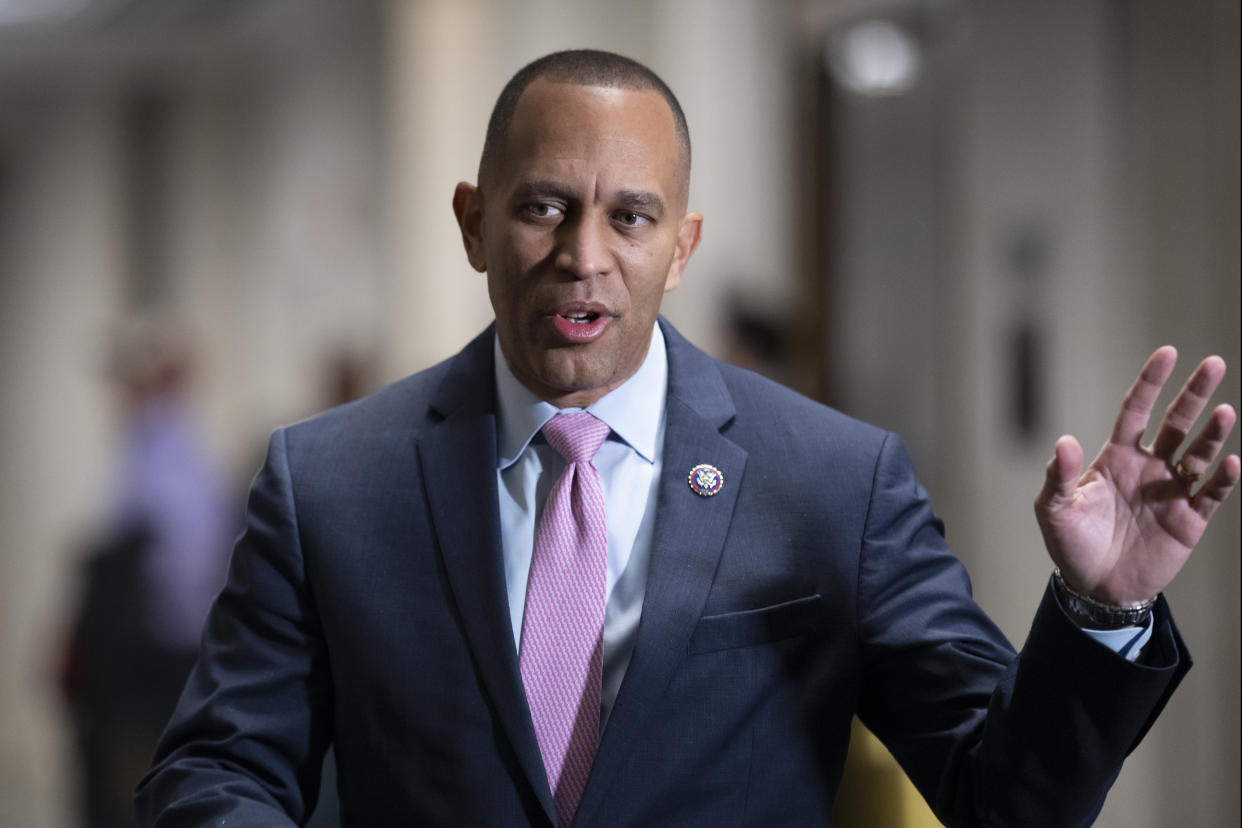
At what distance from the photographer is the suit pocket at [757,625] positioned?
1.28m

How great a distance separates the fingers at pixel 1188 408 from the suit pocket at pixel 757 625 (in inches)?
14.8

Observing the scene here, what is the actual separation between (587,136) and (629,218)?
9 cm

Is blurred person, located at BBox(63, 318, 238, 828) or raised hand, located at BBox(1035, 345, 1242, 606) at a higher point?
raised hand, located at BBox(1035, 345, 1242, 606)

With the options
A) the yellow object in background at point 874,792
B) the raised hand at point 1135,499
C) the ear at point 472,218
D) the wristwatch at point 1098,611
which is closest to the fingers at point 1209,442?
the raised hand at point 1135,499

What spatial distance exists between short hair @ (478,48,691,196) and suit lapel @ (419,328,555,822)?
23 cm

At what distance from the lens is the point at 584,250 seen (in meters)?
1.28

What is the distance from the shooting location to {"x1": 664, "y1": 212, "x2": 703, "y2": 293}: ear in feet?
4.65

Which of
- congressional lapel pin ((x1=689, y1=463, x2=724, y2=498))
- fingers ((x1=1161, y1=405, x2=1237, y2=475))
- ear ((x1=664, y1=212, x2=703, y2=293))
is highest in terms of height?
ear ((x1=664, y1=212, x2=703, y2=293))

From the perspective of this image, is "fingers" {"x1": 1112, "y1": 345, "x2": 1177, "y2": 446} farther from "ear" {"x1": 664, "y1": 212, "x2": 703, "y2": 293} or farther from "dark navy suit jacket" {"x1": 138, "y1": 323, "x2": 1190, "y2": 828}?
"ear" {"x1": 664, "y1": 212, "x2": 703, "y2": 293}

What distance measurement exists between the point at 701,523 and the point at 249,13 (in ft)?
19.0

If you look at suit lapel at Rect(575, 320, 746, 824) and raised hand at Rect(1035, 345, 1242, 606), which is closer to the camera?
raised hand at Rect(1035, 345, 1242, 606)

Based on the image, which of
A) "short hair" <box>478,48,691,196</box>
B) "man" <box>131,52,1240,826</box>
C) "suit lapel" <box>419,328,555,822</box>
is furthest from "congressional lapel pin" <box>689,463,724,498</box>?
"short hair" <box>478,48,691,196</box>

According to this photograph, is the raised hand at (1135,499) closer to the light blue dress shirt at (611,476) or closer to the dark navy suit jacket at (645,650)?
the dark navy suit jacket at (645,650)

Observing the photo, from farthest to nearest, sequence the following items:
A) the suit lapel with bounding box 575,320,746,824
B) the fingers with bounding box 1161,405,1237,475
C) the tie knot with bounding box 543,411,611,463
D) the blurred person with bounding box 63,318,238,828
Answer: the blurred person with bounding box 63,318,238,828 < the tie knot with bounding box 543,411,611,463 < the suit lapel with bounding box 575,320,746,824 < the fingers with bounding box 1161,405,1237,475
